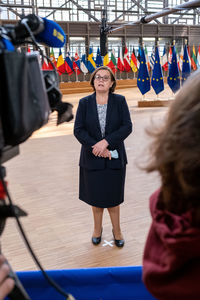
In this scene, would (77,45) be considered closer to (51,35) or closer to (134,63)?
(134,63)

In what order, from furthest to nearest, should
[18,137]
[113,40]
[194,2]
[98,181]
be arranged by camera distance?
[113,40] < [194,2] < [98,181] < [18,137]

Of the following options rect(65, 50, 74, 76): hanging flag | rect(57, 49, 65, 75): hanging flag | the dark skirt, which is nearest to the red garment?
the dark skirt

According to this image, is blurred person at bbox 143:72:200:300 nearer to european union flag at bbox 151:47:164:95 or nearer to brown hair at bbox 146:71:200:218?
brown hair at bbox 146:71:200:218

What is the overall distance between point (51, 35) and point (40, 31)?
0.04 metres

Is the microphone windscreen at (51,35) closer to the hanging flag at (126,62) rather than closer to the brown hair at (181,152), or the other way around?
the brown hair at (181,152)

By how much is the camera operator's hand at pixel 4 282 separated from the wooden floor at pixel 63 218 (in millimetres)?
419

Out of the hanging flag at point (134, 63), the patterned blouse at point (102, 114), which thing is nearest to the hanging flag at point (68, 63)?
the hanging flag at point (134, 63)

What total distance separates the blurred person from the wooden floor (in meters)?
0.09

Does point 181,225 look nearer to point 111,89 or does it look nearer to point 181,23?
point 111,89

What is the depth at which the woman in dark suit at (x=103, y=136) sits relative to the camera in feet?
8.72

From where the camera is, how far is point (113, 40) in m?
19.3

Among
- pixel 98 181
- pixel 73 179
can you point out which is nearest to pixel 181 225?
pixel 98 181

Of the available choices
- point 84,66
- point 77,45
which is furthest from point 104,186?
point 77,45

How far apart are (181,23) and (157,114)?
2347cm
